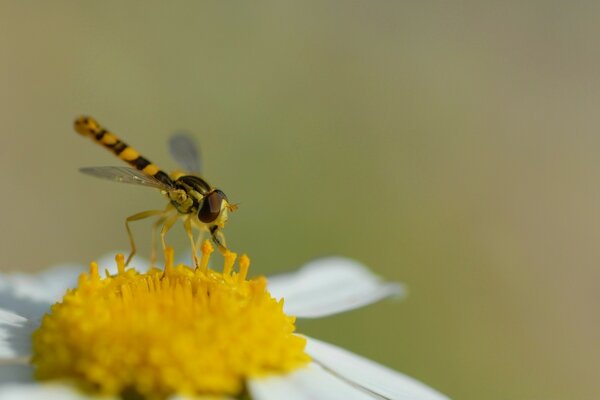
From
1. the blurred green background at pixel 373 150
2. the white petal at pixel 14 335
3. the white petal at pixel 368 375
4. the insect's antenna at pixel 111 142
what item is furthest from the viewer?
the blurred green background at pixel 373 150

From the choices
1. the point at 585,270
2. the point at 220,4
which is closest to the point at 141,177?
the point at 585,270

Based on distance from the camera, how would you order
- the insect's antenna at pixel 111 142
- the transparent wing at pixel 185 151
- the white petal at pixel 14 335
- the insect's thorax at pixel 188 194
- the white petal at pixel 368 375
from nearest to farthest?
the white petal at pixel 14 335
the white petal at pixel 368 375
the insect's thorax at pixel 188 194
the insect's antenna at pixel 111 142
the transparent wing at pixel 185 151

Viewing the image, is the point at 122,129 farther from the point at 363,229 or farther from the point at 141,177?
the point at 141,177

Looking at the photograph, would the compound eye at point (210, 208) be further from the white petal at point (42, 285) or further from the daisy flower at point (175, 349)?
the white petal at point (42, 285)

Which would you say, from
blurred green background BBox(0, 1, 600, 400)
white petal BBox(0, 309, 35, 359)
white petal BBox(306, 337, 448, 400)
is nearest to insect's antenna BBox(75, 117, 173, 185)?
white petal BBox(0, 309, 35, 359)

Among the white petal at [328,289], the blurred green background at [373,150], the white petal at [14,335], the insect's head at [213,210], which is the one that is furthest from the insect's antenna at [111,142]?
the blurred green background at [373,150]

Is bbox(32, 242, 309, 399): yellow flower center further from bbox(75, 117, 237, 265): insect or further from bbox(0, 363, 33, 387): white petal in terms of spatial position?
bbox(75, 117, 237, 265): insect

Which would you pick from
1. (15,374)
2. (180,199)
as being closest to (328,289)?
(180,199)
